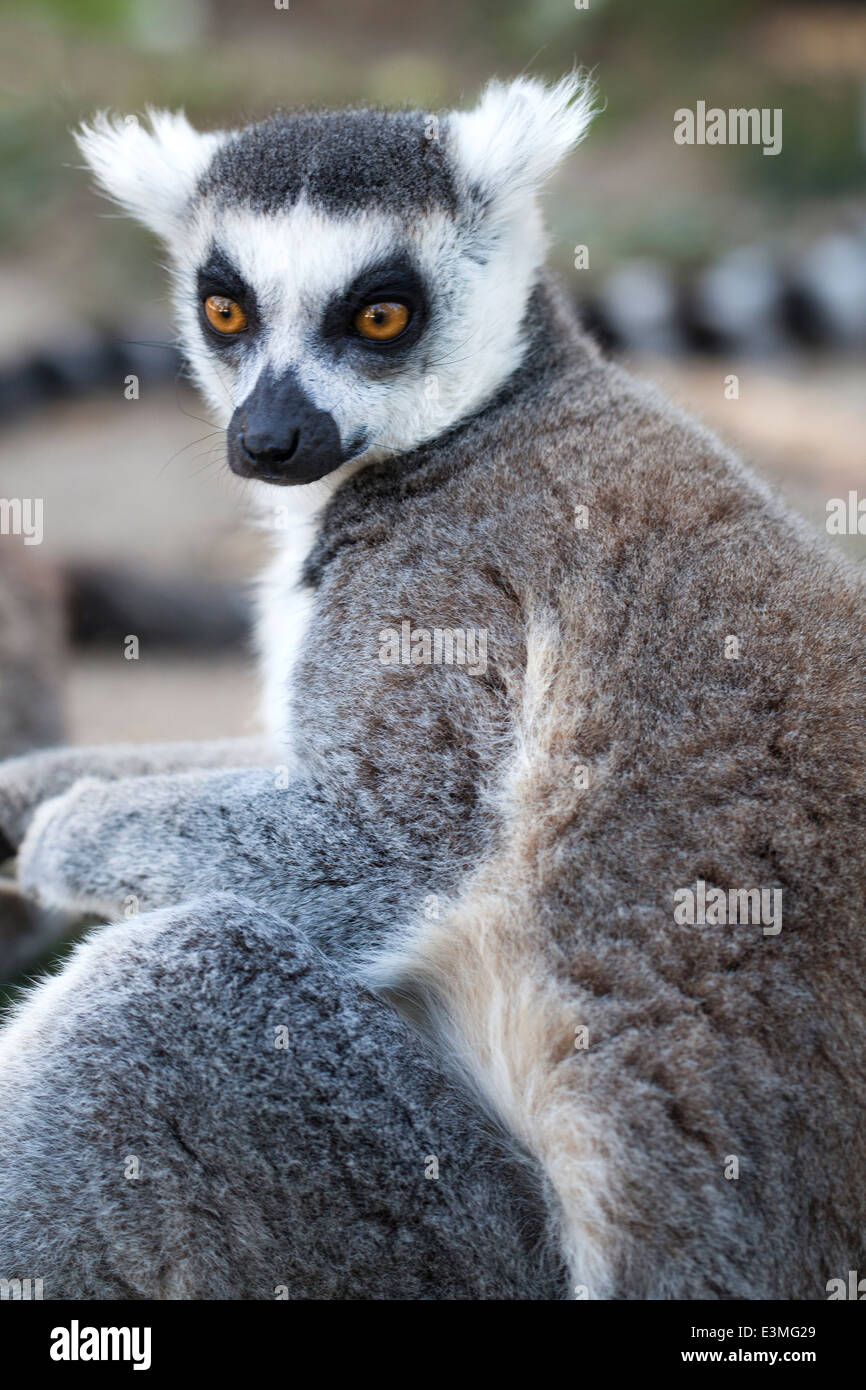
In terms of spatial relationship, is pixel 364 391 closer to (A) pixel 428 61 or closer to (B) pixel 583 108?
(B) pixel 583 108

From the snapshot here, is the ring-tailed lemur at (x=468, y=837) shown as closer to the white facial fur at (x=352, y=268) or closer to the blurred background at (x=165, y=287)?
the white facial fur at (x=352, y=268)

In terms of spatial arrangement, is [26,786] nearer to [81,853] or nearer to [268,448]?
[81,853]

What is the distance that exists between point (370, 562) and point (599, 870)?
1062 millimetres

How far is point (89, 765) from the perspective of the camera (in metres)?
4.23

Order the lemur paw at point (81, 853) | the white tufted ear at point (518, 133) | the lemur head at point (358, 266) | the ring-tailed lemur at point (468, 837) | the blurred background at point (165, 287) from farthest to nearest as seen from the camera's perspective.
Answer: the blurred background at point (165, 287)
the white tufted ear at point (518, 133)
the lemur head at point (358, 266)
the lemur paw at point (81, 853)
the ring-tailed lemur at point (468, 837)

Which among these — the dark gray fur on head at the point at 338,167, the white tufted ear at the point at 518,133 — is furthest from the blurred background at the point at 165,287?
the dark gray fur on head at the point at 338,167

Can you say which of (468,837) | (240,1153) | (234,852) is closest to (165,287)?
(234,852)

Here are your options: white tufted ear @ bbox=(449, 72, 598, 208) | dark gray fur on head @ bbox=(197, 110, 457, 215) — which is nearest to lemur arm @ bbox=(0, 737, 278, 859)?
dark gray fur on head @ bbox=(197, 110, 457, 215)

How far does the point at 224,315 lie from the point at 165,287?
8.51 metres


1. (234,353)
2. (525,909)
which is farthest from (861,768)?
(234,353)

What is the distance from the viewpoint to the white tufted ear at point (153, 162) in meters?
4.02

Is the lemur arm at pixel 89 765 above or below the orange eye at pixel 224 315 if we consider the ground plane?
below

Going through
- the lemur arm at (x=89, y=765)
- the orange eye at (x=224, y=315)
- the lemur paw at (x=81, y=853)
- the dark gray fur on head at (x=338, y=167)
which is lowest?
the lemur paw at (x=81, y=853)

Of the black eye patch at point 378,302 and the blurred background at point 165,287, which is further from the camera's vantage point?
the blurred background at point 165,287
